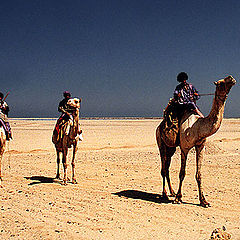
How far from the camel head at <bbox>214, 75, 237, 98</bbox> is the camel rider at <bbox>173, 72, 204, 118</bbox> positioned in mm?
1179

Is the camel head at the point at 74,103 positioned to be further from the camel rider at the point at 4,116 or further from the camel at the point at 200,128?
the camel at the point at 200,128

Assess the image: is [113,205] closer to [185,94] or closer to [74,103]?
[185,94]

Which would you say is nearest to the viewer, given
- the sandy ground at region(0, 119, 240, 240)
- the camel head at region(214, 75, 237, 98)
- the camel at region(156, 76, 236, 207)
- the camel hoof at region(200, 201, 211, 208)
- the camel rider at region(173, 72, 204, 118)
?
the sandy ground at region(0, 119, 240, 240)

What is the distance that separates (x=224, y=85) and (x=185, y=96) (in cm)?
148

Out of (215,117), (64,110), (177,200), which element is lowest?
(177,200)

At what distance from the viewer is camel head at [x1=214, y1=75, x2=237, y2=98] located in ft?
21.5

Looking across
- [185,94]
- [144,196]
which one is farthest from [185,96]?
[144,196]

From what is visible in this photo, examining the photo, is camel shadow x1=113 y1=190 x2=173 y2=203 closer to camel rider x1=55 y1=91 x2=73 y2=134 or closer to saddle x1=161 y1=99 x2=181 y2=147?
saddle x1=161 y1=99 x2=181 y2=147

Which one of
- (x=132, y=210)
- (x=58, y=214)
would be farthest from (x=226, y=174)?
(x=58, y=214)

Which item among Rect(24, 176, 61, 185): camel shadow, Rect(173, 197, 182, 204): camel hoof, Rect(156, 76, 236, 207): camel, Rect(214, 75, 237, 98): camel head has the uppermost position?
Rect(214, 75, 237, 98): camel head

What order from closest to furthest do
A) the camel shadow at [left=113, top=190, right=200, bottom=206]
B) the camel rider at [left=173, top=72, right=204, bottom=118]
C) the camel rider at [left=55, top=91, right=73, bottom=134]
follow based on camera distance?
the camel rider at [left=173, top=72, right=204, bottom=118]
the camel shadow at [left=113, top=190, right=200, bottom=206]
the camel rider at [left=55, top=91, right=73, bottom=134]

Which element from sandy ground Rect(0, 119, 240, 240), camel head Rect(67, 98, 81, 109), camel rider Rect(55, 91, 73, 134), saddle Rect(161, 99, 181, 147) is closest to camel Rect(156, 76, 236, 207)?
saddle Rect(161, 99, 181, 147)

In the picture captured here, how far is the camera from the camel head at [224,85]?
654 centimetres

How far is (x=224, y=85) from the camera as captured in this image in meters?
6.69
